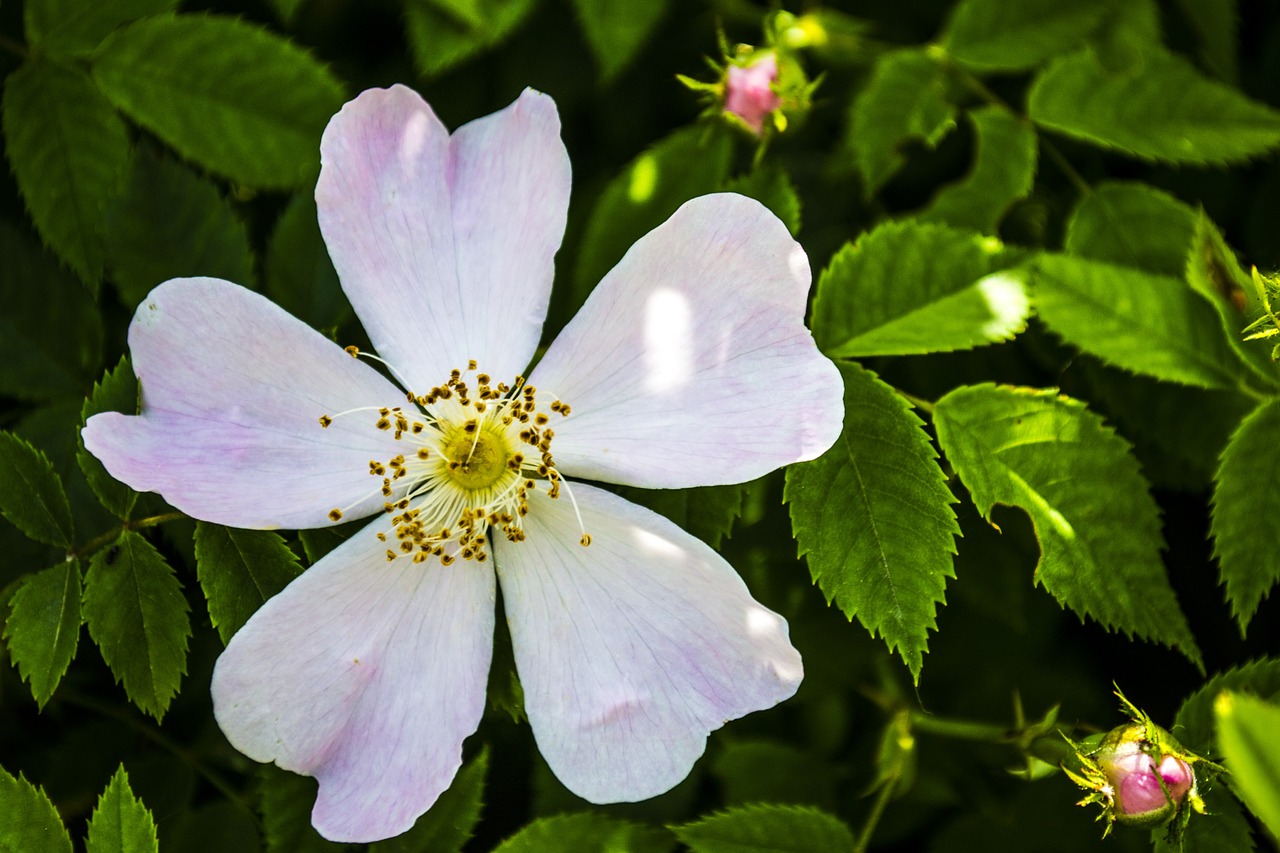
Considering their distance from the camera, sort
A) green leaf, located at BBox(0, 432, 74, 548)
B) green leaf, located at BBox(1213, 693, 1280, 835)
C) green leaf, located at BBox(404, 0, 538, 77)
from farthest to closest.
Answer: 1. green leaf, located at BBox(404, 0, 538, 77)
2. green leaf, located at BBox(0, 432, 74, 548)
3. green leaf, located at BBox(1213, 693, 1280, 835)

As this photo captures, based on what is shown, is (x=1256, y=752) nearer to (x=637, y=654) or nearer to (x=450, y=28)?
(x=637, y=654)

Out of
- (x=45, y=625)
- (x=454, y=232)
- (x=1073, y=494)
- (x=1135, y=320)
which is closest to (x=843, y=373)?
(x=1073, y=494)

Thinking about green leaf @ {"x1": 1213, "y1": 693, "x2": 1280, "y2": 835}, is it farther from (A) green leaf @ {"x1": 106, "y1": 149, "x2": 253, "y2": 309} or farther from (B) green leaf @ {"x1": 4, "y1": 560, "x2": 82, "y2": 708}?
(A) green leaf @ {"x1": 106, "y1": 149, "x2": 253, "y2": 309}

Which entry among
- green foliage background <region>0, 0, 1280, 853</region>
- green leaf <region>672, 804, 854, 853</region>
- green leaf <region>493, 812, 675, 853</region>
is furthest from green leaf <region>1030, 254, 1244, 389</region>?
green leaf <region>493, 812, 675, 853</region>

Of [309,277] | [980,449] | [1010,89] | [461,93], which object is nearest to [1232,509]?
[980,449]

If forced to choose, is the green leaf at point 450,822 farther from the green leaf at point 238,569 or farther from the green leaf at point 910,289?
the green leaf at point 910,289

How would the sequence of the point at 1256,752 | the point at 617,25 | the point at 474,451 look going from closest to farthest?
the point at 1256,752
the point at 474,451
the point at 617,25

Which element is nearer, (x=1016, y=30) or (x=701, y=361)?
(x=701, y=361)
